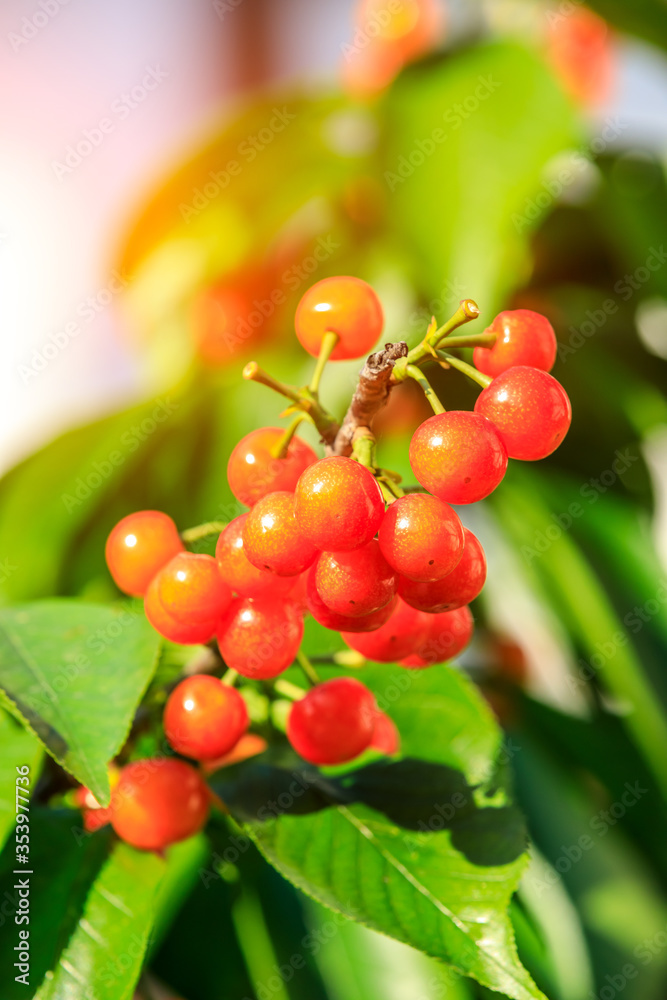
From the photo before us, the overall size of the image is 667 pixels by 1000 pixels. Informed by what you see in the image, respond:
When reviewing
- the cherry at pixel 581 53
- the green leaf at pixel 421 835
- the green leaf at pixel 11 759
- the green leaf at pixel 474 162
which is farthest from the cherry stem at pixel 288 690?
the cherry at pixel 581 53

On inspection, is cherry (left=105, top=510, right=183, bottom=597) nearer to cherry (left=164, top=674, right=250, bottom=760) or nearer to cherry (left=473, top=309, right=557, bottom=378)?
cherry (left=164, top=674, right=250, bottom=760)

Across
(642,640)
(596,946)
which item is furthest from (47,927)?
(642,640)

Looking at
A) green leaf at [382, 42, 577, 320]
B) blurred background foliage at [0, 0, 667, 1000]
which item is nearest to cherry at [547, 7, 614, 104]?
blurred background foliage at [0, 0, 667, 1000]

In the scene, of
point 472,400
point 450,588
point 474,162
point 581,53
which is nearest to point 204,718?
point 450,588

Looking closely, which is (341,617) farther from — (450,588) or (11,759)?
(11,759)

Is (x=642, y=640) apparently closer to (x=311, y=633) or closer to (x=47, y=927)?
(x=311, y=633)

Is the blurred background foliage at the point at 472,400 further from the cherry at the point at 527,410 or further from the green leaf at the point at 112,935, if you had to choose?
the cherry at the point at 527,410
